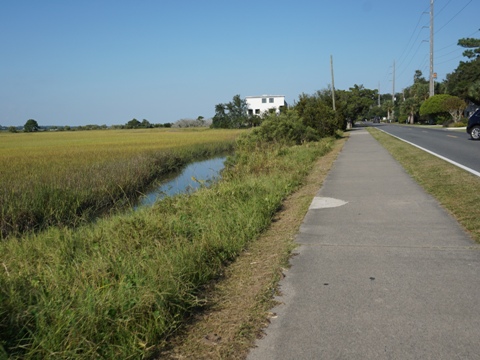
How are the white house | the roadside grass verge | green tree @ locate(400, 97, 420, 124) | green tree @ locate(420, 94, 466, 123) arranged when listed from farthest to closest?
the white house → green tree @ locate(400, 97, 420, 124) → green tree @ locate(420, 94, 466, 123) → the roadside grass verge

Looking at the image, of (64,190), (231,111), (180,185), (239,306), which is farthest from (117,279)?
(231,111)

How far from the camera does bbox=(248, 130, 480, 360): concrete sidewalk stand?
310 centimetres

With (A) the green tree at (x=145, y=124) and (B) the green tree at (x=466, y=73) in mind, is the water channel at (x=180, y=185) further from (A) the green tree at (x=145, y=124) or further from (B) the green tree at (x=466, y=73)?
(A) the green tree at (x=145, y=124)

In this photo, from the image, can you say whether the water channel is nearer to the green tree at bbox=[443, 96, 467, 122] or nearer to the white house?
the green tree at bbox=[443, 96, 467, 122]

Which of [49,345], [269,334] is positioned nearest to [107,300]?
[49,345]

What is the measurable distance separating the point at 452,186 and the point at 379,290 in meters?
5.87

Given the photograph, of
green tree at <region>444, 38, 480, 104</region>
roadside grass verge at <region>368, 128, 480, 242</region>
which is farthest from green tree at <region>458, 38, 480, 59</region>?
roadside grass verge at <region>368, 128, 480, 242</region>

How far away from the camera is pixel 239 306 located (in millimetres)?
3857

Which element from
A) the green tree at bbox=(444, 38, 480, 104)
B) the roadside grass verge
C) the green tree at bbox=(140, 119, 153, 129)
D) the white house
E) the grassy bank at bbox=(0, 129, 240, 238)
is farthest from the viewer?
the green tree at bbox=(140, 119, 153, 129)

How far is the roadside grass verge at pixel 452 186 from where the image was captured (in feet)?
21.1

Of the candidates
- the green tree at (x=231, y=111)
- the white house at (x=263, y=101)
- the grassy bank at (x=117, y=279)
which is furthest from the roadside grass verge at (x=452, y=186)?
the white house at (x=263, y=101)

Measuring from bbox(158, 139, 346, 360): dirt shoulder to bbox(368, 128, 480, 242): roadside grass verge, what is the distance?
101 inches

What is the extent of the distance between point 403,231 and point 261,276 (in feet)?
8.22

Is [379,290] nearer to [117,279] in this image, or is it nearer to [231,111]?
[117,279]
